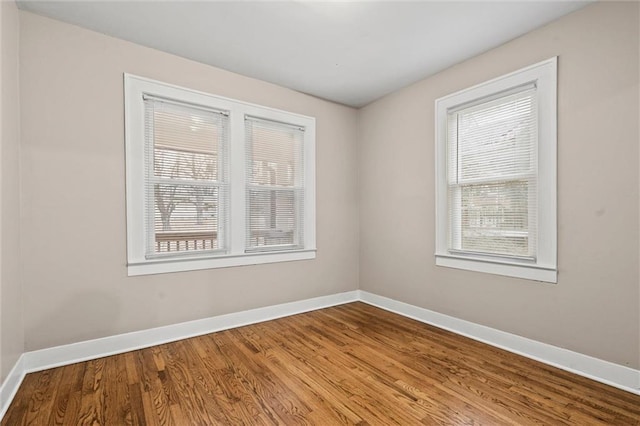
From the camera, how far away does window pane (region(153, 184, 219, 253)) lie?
295 centimetres

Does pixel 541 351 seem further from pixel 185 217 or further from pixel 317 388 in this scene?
pixel 185 217

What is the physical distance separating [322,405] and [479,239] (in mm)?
2150

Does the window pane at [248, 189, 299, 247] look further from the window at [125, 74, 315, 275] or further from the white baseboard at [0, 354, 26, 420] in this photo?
the white baseboard at [0, 354, 26, 420]

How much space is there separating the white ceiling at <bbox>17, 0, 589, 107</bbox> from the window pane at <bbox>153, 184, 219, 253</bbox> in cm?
135

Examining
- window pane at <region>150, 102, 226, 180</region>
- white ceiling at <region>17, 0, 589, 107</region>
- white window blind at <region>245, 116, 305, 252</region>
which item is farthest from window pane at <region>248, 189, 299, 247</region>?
white ceiling at <region>17, 0, 589, 107</region>

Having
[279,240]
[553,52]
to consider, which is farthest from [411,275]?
[553,52]

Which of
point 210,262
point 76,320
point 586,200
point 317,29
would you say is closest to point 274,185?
point 210,262

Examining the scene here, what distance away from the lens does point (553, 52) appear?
8.11ft

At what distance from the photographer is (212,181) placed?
10.6 feet

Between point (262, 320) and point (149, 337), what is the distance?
1146 millimetres

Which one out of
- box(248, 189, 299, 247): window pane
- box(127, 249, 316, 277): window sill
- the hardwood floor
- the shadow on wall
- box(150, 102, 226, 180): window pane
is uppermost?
box(150, 102, 226, 180): window pane

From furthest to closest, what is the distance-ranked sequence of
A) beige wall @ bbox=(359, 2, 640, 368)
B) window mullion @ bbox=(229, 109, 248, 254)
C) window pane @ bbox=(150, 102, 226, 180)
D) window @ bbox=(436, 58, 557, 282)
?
window mullion @ bbox=(229, 109, 248, 254)
window pane @ bbox=(150, 102, 226, 180)
window @ bbox=(436, 58, 557, 282)
beige wall @ bbox=(359, 2, 640, 368)

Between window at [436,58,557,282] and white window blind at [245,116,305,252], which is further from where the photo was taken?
white window blind at [245,116,305,252]

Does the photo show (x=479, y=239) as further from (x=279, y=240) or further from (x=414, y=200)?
(x=279, y=240)
